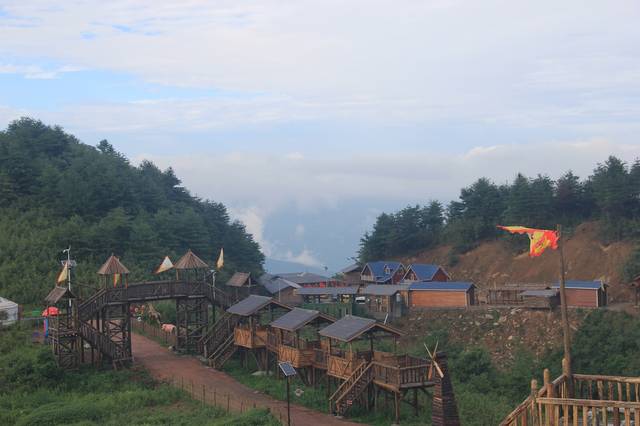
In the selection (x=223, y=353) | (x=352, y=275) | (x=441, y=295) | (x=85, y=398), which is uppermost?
(x=352, y=275)

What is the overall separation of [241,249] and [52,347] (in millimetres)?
42783

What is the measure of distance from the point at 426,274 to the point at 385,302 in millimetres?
7130

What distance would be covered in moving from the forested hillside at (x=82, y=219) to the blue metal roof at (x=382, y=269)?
42.0 ft

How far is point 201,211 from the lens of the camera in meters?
86.8

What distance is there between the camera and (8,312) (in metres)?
40.1

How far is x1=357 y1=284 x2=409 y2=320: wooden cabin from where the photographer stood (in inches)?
2178

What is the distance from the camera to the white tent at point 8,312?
39.7m

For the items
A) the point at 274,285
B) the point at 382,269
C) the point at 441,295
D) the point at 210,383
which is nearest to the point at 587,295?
the point at 441,295

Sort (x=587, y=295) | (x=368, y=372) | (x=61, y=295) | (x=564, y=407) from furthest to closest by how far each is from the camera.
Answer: (x=587, y=295) → (x=61, y=295) → (x=368, y=372) → (x=564, y=407)

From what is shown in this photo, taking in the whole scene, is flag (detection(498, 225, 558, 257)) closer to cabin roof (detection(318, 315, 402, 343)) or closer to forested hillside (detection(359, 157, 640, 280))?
cabin roof (detection(318, 315, 402, 343))

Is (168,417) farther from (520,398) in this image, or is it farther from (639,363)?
(639,363)

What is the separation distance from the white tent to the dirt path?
6907mm

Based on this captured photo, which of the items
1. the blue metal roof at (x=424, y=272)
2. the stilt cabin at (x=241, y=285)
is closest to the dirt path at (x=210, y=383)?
the stilt cabin at (x=241, y=285)

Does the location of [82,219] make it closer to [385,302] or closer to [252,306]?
[385,302]
